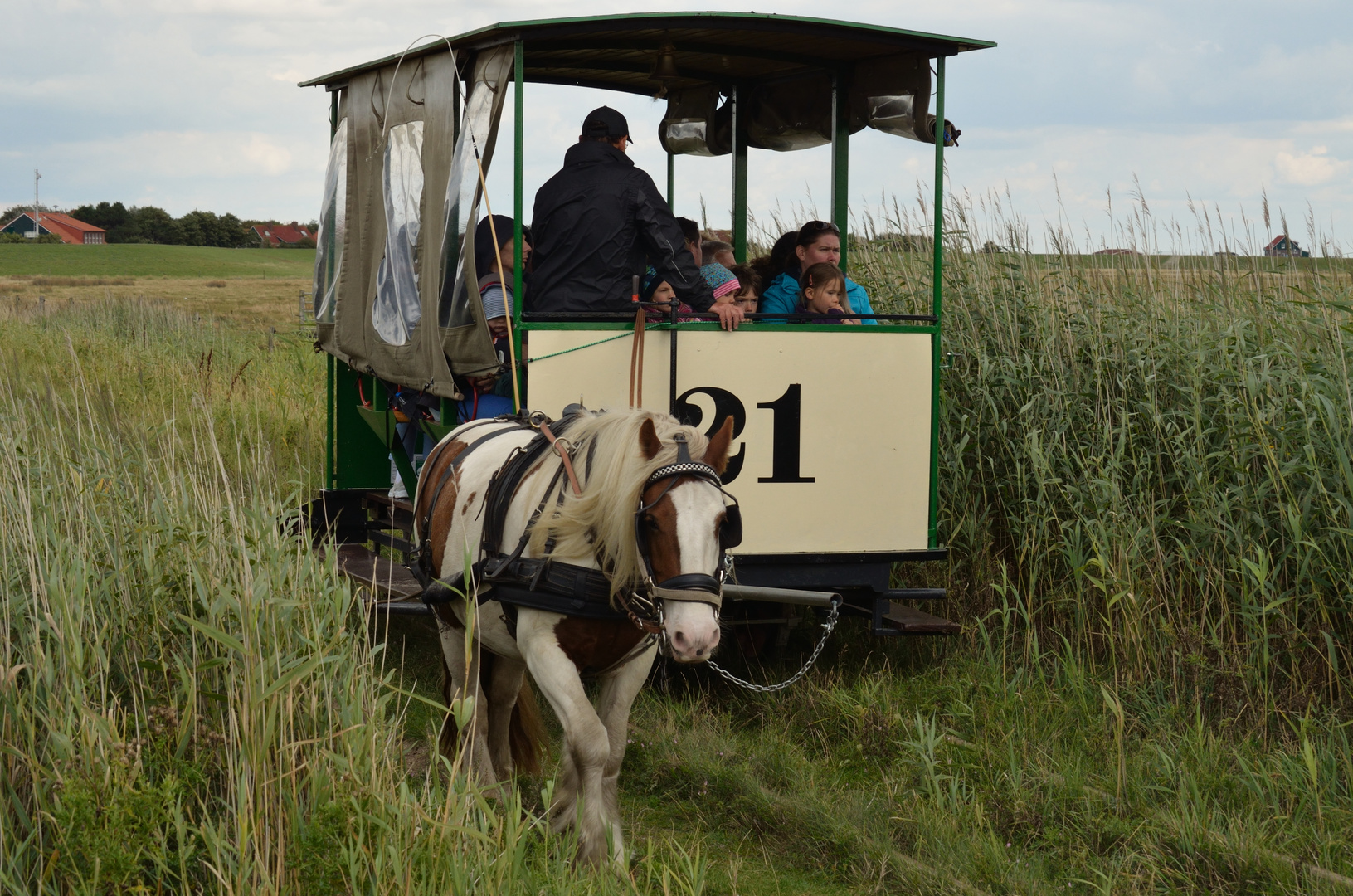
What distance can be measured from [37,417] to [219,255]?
70241mm

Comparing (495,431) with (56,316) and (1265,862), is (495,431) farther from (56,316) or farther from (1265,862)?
(56,316)

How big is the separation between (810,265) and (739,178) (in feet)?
5.11

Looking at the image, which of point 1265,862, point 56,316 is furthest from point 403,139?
point 56,316

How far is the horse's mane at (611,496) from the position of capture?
137 inches

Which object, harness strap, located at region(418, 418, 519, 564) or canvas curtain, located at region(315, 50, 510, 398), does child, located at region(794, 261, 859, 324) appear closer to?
canvas curtain, located at region(315, 50, 510, 398)

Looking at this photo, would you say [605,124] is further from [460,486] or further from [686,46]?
[460,486]

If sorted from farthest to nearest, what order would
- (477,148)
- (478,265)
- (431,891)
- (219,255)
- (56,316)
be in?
(219,255)
(56,316)
(478,265)
(477,148)
(431,891)

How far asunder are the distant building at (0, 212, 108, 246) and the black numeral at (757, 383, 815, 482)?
88.3m

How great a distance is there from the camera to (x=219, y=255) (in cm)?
7012

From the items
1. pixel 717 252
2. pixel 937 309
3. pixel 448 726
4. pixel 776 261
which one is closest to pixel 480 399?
pixel 448 726

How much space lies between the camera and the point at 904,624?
5305 millimetres

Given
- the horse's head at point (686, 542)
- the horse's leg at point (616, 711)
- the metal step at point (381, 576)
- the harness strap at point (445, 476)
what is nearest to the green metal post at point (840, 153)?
the harness strap at point (445, 476)

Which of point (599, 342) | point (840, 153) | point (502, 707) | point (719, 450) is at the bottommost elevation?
point (502, 707)

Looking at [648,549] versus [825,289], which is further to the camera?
[825,289]
